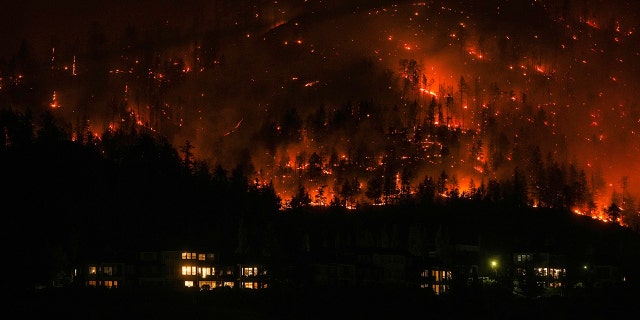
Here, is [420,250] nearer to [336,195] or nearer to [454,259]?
[454,259]

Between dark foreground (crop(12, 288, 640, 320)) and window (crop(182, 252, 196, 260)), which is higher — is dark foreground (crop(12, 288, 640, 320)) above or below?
below

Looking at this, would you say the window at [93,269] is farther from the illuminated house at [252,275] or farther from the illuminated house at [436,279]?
the illuminated house at [436,279]

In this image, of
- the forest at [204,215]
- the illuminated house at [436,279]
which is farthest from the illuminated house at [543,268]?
the illuminated house at [436,279]

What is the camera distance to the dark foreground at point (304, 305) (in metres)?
62.1

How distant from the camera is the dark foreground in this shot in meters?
62.1

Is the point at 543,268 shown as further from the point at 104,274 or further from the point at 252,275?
the point at 104,274

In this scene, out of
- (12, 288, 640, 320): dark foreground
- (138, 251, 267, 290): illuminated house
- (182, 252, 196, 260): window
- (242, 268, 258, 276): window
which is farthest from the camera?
(182, 252, 196, 260): window

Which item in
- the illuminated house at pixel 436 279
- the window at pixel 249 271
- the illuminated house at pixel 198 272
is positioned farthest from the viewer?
the window at pixel 249 271

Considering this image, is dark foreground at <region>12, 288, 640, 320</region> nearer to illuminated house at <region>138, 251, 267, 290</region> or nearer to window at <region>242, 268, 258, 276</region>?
window at <region>242, 268, 258, 276</region>

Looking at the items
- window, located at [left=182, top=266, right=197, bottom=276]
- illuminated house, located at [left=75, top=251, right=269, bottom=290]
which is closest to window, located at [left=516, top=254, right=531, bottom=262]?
illuminated house, located at [left=75, top=251, right=269, bottom=290]

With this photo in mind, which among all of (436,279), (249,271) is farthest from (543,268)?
(249,271)

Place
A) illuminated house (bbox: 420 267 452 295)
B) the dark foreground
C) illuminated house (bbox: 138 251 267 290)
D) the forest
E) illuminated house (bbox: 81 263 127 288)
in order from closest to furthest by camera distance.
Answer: the dark foreground < the forest < illuminated house (bbox: 81 263 127 288) < illuminated house (bbox: 138 251 267 290) < illuminated house (bbox: 420 267 452 295)

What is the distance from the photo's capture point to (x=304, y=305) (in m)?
68.2

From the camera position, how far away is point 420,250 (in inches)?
3915
